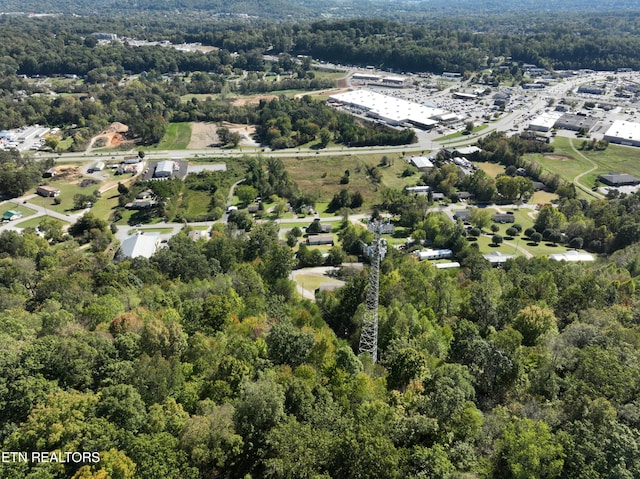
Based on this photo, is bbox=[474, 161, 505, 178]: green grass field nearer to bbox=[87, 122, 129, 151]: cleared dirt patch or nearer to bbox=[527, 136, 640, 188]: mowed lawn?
bbox=[527, 136, 640, 188]: mowed lawn

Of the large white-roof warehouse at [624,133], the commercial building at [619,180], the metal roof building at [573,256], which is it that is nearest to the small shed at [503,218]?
the metal roof building at [573,256]

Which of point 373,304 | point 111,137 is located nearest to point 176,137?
point 111,137

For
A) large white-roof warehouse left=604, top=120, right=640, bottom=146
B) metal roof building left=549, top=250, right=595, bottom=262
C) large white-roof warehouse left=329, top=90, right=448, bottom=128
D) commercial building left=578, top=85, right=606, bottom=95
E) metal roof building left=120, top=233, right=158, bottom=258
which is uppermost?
commercial building left=578, top=85, right=606, bottom=95

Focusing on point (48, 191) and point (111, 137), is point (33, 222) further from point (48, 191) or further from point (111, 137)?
point (111, 137)

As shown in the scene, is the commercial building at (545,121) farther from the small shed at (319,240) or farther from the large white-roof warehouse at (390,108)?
the small shed at (319,240)

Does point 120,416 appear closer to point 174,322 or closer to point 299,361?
point 174,322

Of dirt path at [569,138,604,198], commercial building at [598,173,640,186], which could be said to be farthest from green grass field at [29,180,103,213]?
commercial building at [598,173,640,186]

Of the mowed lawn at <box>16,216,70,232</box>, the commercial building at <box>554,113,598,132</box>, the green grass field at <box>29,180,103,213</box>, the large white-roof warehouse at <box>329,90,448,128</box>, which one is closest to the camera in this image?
the mowed lawn at <box>16,216,70,232</box>

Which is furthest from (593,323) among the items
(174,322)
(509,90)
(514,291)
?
(509,90)
